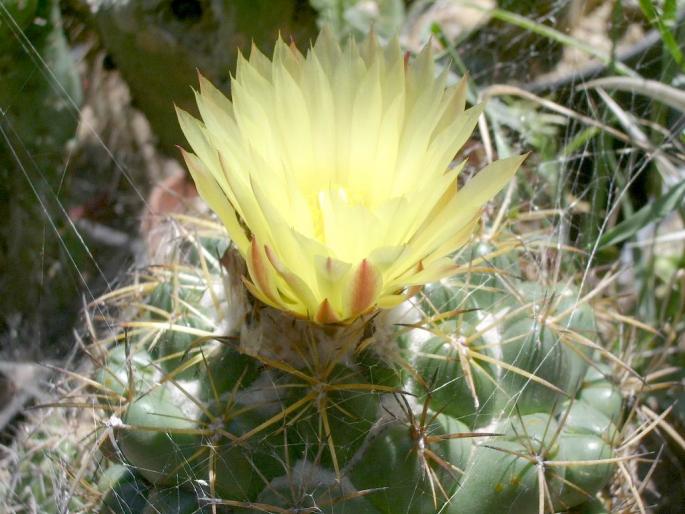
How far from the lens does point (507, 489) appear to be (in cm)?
70

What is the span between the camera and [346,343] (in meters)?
0.68

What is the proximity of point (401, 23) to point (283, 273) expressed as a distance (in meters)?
0.96

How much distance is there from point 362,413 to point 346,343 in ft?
0.19

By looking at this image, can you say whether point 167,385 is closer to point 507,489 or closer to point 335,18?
point 507,489

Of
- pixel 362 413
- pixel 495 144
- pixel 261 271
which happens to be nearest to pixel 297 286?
pixel 261 271

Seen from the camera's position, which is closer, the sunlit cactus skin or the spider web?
the sunlit cactus skin

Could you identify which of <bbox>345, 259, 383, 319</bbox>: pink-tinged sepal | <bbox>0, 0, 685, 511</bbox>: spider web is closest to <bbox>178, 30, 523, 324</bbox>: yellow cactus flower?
<bbox>345, 259, 383, 319</bbox>: pink-tinged sepal

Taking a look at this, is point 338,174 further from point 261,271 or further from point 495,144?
Answer: point 495,144

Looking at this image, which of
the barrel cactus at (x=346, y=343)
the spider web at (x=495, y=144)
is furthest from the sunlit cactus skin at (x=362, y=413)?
the spider web at (x=495, y=144)

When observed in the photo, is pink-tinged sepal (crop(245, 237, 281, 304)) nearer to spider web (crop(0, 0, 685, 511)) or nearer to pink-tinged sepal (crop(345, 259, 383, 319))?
pink-tinged sepal (crop(345, 259, 383, 319))

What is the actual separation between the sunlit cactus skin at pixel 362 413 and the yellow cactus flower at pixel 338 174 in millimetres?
65

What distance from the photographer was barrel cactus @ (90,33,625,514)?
624 millimetres

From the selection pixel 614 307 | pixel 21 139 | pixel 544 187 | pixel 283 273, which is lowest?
pixel 614 307

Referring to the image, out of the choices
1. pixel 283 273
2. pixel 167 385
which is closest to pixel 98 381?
pixel 167 385
